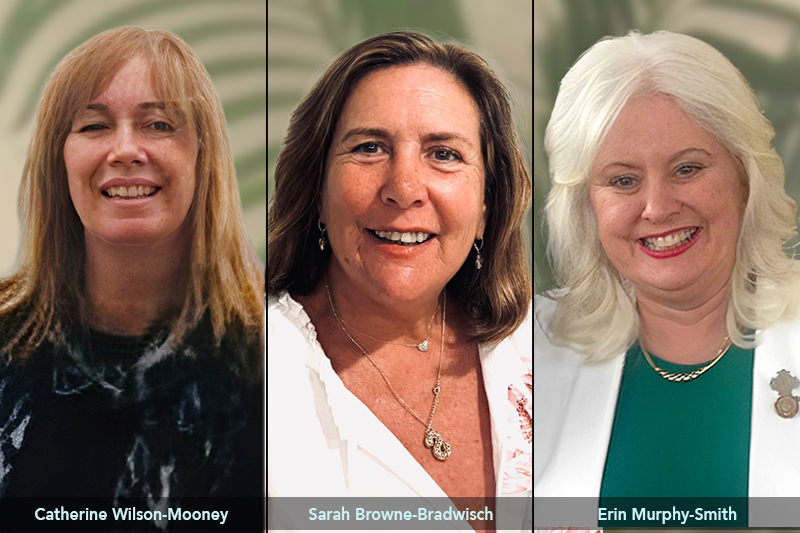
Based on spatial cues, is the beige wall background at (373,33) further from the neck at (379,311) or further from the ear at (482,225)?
the neck at (379,311)

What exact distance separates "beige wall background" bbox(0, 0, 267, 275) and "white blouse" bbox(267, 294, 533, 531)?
1.02 ft

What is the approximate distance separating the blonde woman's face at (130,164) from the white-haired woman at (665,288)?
1.15m

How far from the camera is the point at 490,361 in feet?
9.86

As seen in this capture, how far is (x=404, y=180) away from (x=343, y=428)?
773 mm

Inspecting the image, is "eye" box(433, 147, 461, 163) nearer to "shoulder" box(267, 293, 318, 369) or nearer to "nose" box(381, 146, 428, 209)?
"nose" box(381, 146, 428, 209)

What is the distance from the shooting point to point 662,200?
2.92 meters

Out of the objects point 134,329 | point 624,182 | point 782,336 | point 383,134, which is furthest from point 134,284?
point 782,336

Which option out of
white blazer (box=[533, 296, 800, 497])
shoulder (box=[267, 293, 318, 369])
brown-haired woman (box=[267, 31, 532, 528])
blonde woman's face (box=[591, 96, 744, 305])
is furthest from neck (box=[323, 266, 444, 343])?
blonde woman's face (box=[591, 96, 744, 305])

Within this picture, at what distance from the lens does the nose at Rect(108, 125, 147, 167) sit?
292cm

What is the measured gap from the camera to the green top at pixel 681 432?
297 cm

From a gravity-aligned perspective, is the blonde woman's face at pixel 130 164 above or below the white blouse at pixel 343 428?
above

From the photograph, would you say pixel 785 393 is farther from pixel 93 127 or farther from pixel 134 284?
Answer: pixel 93 127

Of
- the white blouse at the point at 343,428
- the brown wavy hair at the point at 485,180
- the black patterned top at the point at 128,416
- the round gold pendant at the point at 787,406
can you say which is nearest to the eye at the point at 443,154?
the brown wavy hair at the point at 485,180

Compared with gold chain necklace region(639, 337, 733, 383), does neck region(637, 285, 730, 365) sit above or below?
above
